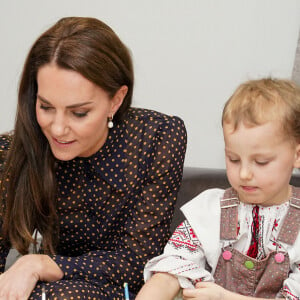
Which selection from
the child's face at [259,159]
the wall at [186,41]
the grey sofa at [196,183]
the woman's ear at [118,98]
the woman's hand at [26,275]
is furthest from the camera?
the wall at [186,41]

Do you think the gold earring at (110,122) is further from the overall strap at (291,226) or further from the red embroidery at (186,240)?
the overall strap at (291,226)

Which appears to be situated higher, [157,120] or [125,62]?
[125,62]

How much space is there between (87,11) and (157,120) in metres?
0.92

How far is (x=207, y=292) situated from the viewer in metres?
1.56

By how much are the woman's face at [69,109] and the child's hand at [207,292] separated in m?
0.50

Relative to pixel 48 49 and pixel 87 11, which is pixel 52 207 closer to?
pixel 48 49

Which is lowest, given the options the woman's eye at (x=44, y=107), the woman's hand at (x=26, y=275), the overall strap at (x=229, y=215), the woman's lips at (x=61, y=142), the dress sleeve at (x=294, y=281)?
the woman's hand at (x=26, y=275)

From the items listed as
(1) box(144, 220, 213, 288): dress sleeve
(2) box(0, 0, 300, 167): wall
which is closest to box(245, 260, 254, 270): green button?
(1) box(144, 220, 213, 288): dress sleeve

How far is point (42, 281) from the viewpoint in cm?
171

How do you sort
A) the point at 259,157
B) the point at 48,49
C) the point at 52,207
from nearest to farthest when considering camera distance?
1. the point at 259,157
2. the point at 48,49
3. the point at 52,207

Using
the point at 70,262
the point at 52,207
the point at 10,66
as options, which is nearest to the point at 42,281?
the point at 70,262

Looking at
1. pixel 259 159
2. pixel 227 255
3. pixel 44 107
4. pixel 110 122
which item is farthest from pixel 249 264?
pixel 44 107

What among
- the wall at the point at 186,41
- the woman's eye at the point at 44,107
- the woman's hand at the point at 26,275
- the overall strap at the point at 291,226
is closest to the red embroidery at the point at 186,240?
the overall strap at the point at 291,226

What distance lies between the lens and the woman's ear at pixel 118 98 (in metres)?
1.76
